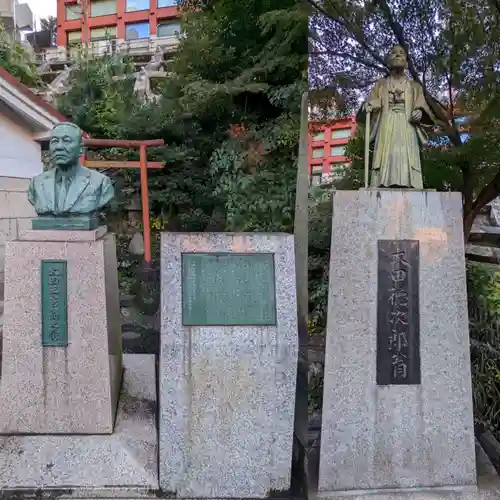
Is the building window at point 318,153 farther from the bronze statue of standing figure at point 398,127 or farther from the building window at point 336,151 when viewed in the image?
the bronze statue of standing figure at point 398,127

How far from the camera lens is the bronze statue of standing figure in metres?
2.71

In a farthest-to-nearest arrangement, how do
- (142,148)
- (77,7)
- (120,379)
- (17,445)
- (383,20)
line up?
1. (77,7)
2. (142,148)
3. (383,20)
4. (120,379)
5. (17,445)

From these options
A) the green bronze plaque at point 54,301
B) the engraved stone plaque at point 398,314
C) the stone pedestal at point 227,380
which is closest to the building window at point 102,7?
the green bronze plaque at point 54,301

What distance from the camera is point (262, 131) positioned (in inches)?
276

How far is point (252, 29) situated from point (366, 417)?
21.0ft

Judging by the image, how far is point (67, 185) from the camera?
2.89 metres

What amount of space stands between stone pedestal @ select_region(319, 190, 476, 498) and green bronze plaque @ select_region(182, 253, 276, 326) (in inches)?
16.8

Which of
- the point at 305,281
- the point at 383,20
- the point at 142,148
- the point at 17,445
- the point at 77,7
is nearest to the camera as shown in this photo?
the point at 17,445

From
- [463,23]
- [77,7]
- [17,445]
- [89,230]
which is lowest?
[17,445]

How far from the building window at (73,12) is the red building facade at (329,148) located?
28.2 feet

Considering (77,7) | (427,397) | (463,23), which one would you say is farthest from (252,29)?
(77,7)

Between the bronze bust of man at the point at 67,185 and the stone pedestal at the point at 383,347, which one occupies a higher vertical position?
the bronze bust of man at the point at 67,185

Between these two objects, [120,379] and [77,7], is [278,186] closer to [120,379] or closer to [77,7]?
[120,379]

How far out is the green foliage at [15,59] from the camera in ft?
28.3
